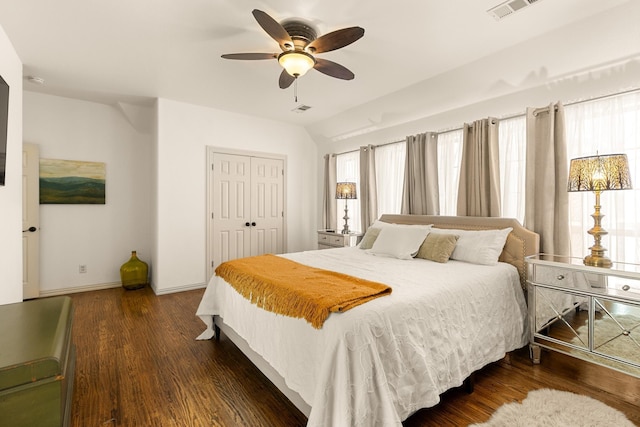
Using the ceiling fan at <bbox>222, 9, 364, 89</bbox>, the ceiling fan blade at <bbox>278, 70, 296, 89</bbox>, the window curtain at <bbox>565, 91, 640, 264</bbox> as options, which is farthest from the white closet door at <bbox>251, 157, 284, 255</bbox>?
the window curtain at <bbox>565, 91, 640, 264</bbox>

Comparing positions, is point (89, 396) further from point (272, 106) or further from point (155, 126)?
point (272, 106)

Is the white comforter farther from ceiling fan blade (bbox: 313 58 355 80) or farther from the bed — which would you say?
ceiling fan blade (bbox: 313 58 355 80)

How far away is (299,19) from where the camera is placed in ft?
7.74

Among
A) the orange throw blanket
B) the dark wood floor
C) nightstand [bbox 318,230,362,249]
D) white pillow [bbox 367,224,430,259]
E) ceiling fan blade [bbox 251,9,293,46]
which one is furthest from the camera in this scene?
nightstand [bbox 318,230,362,249]

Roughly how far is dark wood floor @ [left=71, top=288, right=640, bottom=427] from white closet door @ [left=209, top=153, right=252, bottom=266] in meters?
1.92

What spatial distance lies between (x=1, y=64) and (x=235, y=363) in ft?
10.1

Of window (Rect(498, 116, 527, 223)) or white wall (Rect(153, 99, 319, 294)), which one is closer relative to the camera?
window (Rect(498, 116, 527, 223))

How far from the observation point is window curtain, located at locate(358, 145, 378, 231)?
15.3 ft

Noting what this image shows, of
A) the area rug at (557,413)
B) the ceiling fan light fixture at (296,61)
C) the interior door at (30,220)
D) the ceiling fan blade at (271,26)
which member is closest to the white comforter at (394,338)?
the area rug at (557,413)

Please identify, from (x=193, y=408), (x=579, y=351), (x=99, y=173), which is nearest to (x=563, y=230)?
(x=579, y=351)

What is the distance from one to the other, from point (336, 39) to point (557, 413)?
2.75 m

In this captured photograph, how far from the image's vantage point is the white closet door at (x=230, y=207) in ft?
15.5

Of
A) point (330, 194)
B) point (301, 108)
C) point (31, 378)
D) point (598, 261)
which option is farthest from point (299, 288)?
point (330, 194)

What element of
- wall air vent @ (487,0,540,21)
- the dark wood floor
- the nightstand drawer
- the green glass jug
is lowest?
the dark wood floor
